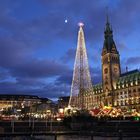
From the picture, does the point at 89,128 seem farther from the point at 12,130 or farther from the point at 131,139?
the point at 131,139

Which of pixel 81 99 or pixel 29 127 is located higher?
pixel 81 99

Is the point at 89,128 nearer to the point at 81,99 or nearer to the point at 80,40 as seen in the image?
the point at 81,99

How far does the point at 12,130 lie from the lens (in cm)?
12812

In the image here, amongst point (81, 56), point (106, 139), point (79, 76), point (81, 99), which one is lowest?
point (106, 139)

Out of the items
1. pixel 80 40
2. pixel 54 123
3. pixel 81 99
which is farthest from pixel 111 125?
pixel 80 40

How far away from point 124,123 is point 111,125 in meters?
5.54

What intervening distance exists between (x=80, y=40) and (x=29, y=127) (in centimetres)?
4343

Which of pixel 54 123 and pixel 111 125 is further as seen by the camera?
pixel 54 123

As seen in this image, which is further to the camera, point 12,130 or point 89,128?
point 89,128

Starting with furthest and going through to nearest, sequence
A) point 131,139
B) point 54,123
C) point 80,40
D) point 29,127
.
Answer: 1. point 54,123
2. point 29,127
3. point 80,40
4. point 131,139

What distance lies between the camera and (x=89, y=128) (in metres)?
138

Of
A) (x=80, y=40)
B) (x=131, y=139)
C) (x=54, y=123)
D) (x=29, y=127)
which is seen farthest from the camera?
(x=54, y=123)

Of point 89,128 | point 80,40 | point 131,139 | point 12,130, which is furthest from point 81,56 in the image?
point 131,139

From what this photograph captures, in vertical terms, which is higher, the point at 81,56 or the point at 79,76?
the point at 81,56
